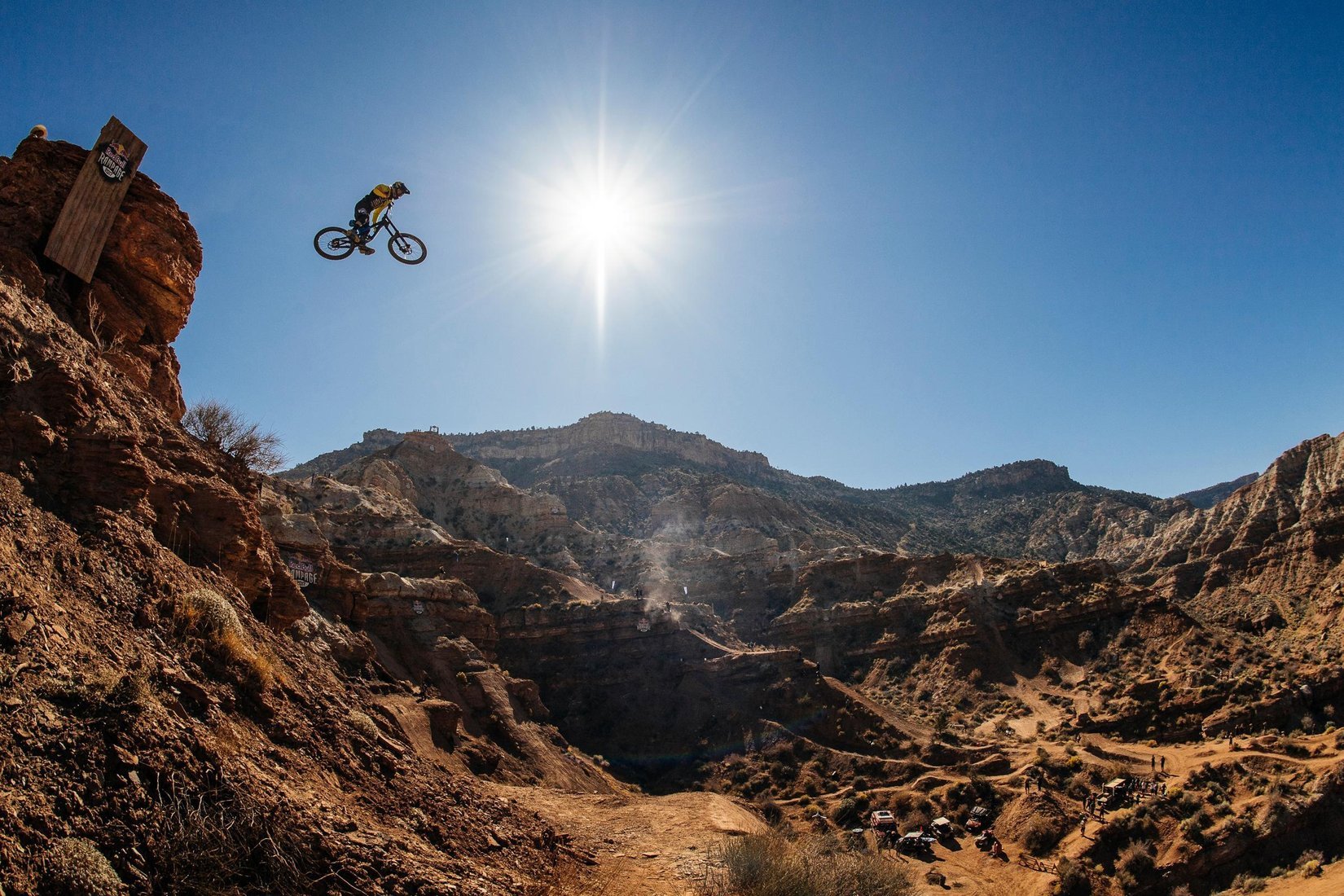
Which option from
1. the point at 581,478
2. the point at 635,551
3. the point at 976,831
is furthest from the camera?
the point at 581,478

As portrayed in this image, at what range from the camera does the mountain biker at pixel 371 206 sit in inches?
593

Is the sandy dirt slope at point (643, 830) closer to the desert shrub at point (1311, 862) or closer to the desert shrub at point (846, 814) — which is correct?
the desert shrub at point (846, 814)

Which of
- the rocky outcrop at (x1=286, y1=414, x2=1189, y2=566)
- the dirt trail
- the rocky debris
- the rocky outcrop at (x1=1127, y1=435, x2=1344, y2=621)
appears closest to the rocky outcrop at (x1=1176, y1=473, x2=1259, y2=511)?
the rocky outcrop at (x1=286, y1=414, x2=1189, y2=566)

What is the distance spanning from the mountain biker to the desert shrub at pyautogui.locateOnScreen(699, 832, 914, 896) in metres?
14.2

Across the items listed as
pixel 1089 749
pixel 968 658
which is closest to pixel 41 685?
pixel 1089 749

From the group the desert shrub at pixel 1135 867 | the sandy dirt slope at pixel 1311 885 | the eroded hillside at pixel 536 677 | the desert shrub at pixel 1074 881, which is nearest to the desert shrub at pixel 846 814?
the eroded hillside at pixel 536 677

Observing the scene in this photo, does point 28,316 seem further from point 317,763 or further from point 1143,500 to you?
point 1143,500

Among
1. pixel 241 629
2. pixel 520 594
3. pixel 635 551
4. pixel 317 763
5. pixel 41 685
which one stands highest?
pixel 635 551

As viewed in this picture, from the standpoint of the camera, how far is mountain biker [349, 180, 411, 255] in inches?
593

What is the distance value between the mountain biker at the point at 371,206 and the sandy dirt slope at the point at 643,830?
13.0 m

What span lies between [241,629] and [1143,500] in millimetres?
137345

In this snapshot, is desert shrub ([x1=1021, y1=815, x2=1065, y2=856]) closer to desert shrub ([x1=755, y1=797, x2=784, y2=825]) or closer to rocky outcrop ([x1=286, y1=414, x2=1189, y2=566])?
desert shrub ([x1=755, y1=797, x2=784, y2=825])

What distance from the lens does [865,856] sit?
682 inches

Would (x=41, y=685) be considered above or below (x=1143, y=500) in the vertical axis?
below
